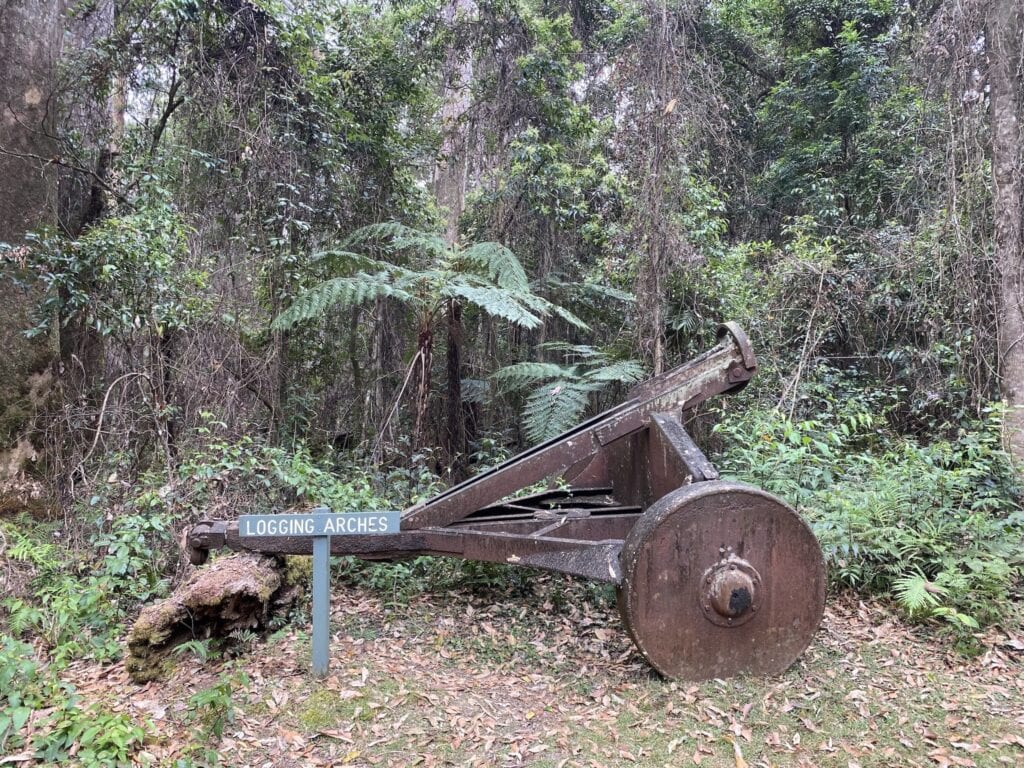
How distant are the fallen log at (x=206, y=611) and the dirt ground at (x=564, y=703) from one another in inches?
4.9

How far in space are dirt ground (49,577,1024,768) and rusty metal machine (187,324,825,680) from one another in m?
0.25

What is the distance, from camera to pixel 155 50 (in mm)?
6141

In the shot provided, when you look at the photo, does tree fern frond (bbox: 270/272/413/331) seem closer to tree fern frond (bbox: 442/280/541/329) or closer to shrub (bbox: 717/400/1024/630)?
tree fern frond (bbox: 442/280/541/329)

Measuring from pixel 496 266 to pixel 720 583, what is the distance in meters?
4.55

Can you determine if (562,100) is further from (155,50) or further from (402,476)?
(402,476)

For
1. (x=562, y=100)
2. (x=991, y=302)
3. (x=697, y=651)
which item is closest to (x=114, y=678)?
(x=697, y=651)

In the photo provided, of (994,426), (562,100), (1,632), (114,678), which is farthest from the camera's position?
(562,100)

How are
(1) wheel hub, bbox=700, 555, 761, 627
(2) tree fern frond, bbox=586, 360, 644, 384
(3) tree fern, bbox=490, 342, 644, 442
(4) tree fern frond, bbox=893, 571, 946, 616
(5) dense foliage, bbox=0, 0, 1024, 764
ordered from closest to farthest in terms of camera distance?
(1) wheel hub, bbox=700, 555, 761, 627 → (4) tree fern frond, bbox=893, 571, 946, 616 → (5) dense foliage, bbox=0, 0, 1024, 764 → (3) tree fern, bbox=490, 342, 644, 442 → (2) tree fern frond, bbox=586, 360, 644, 384

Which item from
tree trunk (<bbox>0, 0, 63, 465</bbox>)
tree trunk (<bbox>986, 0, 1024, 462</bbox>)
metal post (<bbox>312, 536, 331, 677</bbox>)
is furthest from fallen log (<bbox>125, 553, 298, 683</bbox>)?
tree trunk (<bbox>986, 0, 1024, 462</bbox>)

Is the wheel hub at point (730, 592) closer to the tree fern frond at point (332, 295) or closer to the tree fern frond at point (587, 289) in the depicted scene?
the tree fern frond at point (332, 295)

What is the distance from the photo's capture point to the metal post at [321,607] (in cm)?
331

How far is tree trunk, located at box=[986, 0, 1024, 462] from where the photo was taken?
514 centimetres

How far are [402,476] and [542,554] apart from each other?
2.66 m

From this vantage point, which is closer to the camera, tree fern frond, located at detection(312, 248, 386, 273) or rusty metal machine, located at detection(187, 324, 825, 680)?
rusty metal machine, located at detection(187, 324, 825, 680)
